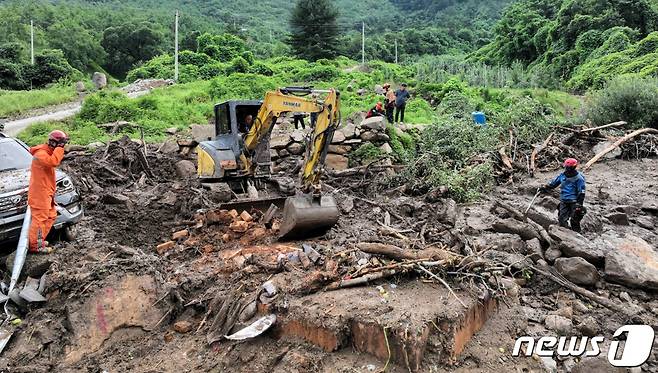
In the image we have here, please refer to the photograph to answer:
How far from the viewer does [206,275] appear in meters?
5.99

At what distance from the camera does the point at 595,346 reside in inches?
192

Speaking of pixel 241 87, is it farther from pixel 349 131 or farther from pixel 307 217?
pixel 307 217

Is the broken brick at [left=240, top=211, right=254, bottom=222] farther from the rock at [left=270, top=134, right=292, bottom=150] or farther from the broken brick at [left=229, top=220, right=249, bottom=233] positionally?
the rock at [left=270, top=134, right=292, bottom=150]

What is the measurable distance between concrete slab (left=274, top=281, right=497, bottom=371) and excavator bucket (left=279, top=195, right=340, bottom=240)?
227cm

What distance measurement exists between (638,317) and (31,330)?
649 cm

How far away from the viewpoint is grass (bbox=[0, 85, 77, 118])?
2292cm

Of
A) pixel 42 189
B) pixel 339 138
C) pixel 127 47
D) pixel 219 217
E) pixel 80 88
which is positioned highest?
pixel 127 47

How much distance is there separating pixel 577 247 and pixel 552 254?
12.6 inches

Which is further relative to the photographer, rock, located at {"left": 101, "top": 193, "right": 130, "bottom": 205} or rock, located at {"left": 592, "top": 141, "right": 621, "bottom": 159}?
rock, located at {"left": 592, "top": 141, "right": 621, "bottom": 159}

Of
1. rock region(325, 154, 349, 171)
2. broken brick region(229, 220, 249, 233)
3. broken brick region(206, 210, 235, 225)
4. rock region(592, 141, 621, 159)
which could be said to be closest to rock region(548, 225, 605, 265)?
broken brick region(229, 220, 249, 233)

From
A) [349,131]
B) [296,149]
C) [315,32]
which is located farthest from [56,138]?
[315,32]

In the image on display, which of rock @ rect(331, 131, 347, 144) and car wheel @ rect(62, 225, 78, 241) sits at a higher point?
rock @ rect(331, 131, 347, 144)

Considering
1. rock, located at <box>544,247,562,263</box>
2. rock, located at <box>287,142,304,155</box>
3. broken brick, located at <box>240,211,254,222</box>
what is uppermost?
rock, located at <box>287,142,304,155</box>

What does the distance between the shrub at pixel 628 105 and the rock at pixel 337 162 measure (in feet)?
30.1
